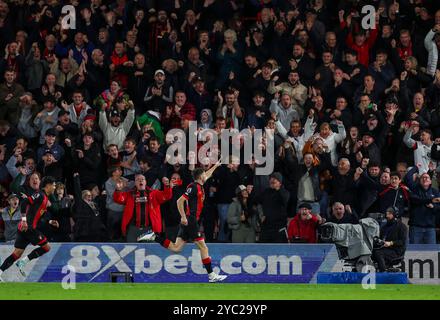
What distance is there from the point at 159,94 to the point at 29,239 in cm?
462

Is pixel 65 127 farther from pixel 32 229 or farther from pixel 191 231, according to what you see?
pixel 191 231

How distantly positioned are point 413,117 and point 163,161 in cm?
507

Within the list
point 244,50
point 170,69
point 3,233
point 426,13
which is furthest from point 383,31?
point 3,233

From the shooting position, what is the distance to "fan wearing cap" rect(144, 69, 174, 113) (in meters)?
24.5

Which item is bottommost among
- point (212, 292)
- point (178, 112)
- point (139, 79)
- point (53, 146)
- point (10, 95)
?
point (212, 292)

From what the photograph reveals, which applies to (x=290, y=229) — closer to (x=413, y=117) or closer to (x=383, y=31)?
(x=413, y=117)

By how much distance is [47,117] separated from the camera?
79.7ft

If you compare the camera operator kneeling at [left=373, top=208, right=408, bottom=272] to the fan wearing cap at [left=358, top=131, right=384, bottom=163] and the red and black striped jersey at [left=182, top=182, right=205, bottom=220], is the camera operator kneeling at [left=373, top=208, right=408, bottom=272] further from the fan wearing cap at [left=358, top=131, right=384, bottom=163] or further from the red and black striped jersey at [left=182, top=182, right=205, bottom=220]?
the red and black striped jersey at [left=182, top=182, right=205, bottom=220]

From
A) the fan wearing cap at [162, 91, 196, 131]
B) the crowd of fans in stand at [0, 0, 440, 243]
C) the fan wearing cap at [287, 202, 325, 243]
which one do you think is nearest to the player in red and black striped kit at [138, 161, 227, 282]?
the crowd of fans in stand at [0, 0, 440, 243]

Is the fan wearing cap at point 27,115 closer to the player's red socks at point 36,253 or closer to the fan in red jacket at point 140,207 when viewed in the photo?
the fan in red jacket at point 140,207

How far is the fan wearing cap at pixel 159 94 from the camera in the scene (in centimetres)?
2445

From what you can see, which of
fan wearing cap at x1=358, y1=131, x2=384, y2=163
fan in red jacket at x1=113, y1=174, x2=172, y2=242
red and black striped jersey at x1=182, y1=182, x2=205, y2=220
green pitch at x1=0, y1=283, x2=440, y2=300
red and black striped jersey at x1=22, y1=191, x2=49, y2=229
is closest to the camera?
green pitch at x1=0, y1=283, x2=440, y2=300

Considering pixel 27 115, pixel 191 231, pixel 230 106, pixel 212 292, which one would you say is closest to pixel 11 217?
pixel 27 115

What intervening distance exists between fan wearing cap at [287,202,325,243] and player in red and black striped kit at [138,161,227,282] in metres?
1.66
